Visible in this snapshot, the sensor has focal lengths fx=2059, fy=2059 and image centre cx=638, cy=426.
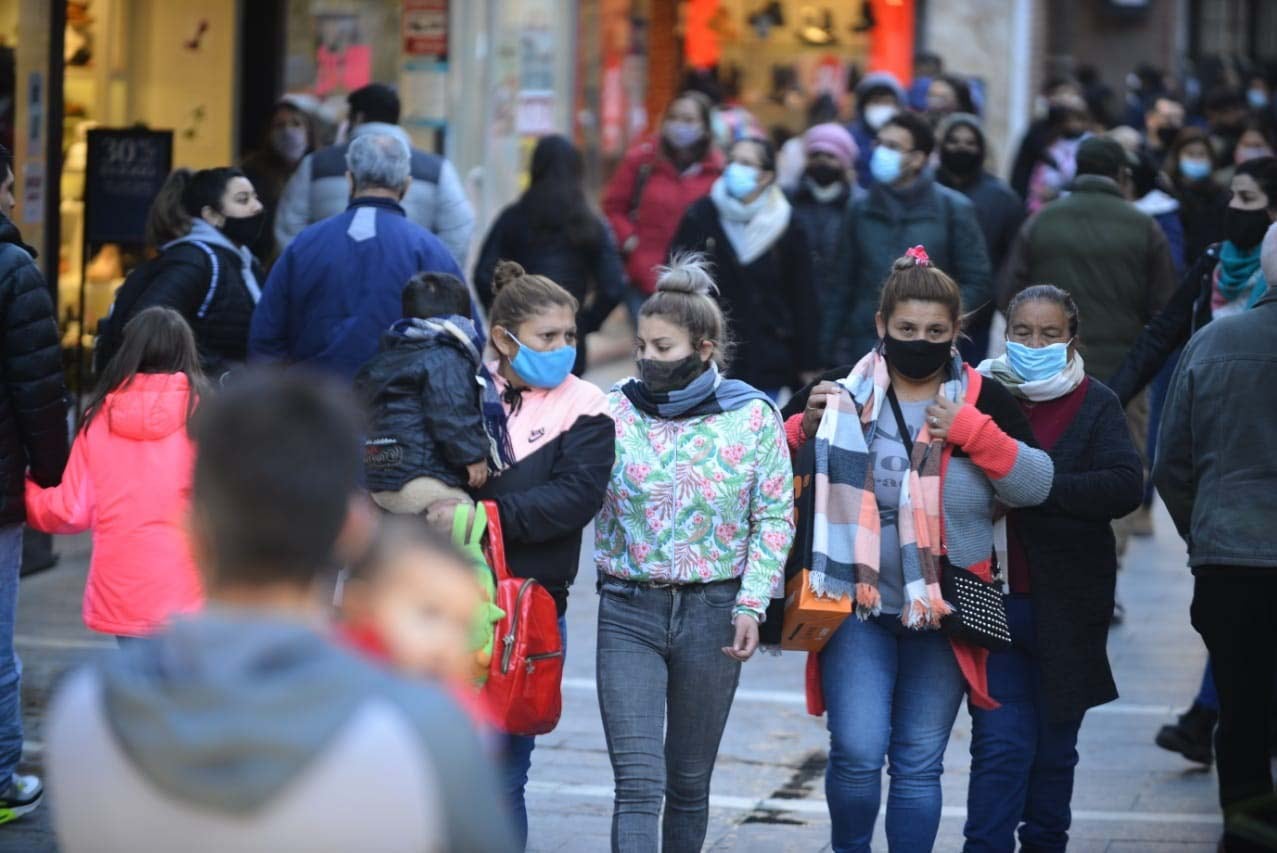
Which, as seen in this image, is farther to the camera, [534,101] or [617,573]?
[534,101]

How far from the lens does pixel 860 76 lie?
20.7 metres

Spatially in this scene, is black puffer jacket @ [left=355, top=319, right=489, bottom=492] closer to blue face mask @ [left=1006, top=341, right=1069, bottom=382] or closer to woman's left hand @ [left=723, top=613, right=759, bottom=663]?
woman's left hand @ [left=723, top=613, right=759, bottom=663]

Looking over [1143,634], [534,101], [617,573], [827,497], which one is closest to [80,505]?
→ [617,573]

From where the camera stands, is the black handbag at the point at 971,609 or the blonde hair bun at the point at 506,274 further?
the blonde hair bun at the point at 506,274

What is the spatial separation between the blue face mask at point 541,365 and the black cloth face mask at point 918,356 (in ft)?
2.69

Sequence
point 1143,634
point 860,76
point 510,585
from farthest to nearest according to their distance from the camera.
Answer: point 860,76
point 1143,634
point 510,585

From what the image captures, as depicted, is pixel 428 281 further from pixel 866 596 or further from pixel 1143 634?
pixel 1143 634

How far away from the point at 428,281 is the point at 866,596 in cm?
145

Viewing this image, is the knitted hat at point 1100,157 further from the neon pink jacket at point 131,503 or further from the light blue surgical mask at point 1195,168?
the neon pink jacket at point 131,503

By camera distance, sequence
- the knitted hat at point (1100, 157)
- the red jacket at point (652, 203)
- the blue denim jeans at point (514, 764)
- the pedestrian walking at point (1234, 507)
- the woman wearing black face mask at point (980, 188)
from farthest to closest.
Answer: the red jacket at point (652, 203), the woman wearing black face mask at point (980, 188), the knitted hat at point (1100, 157), the pedestrian walking at point (1234, 507), the blue denim jeans at point (514, 764)

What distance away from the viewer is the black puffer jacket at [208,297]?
7.29 meters

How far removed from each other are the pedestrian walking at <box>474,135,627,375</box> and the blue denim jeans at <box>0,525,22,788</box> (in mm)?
3871

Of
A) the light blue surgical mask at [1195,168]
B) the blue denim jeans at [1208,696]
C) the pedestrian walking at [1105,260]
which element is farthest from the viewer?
the light blue surgical mask at [1195,168]

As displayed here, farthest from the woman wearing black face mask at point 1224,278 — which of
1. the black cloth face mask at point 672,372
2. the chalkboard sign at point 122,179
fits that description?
the chalkboard sign at point 122,179
